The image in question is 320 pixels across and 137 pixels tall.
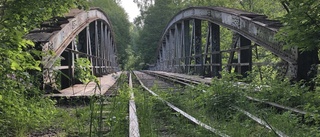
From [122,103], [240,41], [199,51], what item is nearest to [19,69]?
[122,103]

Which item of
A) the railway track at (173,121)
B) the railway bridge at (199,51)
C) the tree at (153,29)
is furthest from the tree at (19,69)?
the tree at (153,29)

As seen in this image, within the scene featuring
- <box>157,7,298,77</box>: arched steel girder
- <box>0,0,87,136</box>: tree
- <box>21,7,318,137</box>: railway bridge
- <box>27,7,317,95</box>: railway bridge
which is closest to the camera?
<box>0,0,87,136</box>: tree

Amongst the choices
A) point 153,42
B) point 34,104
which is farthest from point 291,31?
point 153,42

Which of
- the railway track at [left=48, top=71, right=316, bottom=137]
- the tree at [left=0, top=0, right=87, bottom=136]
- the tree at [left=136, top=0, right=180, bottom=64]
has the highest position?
the tree at [left=136, top=0, right=180, bottom=64]

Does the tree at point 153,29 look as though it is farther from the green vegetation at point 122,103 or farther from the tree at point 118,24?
the green vegetation at point 122,103

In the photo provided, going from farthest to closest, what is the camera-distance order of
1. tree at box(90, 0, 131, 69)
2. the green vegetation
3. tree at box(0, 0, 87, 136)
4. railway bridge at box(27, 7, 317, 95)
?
tree at box(90, 0, 131, 69), railway bridge at box(27, 7, 317, 95), the green vegetation, tree at box(0, 0, 87, 136)

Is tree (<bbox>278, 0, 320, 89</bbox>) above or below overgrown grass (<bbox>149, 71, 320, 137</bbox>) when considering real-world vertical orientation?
above

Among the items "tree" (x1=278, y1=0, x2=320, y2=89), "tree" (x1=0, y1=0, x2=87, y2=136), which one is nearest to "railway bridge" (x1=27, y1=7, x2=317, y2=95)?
"tree" (x1=0, y1=0, x2=87, y2=136)

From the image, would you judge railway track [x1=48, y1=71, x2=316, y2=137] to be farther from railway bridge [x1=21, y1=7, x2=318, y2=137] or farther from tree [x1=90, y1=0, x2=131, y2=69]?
tree [x1=90, y1=0, x2=131, y2=69]

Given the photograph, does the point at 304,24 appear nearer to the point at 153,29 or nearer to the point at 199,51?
the point at 199,51

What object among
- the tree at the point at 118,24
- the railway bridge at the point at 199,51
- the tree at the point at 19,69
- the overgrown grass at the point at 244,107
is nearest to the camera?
the tree at the point at 19,69

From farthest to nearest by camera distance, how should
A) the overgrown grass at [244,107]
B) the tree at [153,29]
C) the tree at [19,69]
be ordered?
the tree at [153,29], the overgrown grass at [244,107], the tree at [19,69]

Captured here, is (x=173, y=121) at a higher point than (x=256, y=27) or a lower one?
lower

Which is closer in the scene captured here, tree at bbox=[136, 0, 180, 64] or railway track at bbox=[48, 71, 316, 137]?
railway track at bbox=[48, 71, 316, 137]
